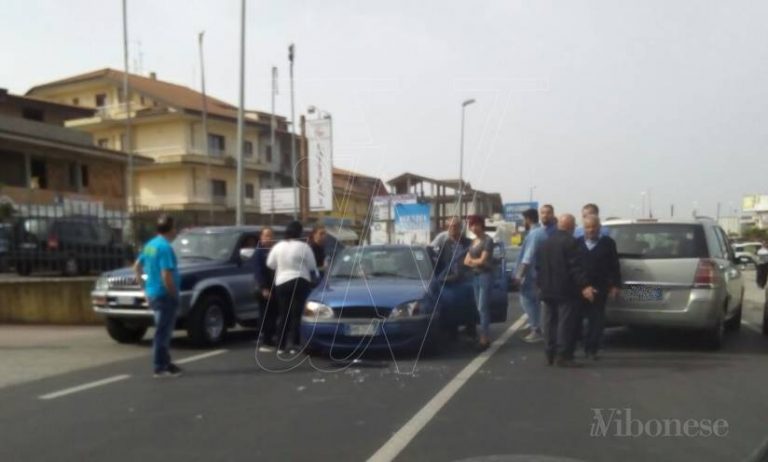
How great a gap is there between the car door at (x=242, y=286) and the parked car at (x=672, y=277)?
5.19 meters

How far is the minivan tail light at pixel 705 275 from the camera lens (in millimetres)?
8445

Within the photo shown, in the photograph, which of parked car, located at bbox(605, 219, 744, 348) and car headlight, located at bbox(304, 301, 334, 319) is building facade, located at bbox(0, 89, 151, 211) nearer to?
car headlight, located at bbox(304, 301, 334, 319)

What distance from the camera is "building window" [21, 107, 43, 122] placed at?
37.9m

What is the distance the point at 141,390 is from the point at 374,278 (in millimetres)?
3386

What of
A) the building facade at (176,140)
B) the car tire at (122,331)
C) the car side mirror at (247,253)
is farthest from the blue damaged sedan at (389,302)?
the building facade at (176,140)

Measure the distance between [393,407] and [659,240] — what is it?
15.2 ft

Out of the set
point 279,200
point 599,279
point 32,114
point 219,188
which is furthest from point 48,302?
point 219,188

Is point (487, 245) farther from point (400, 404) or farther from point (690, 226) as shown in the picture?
point (400, 404)

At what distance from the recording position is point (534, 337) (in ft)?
32.3

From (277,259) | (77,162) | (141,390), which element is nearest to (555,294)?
(277,259)

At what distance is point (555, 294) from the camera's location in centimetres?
779

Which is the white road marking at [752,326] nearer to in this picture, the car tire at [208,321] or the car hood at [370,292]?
the car hood at [370,292]

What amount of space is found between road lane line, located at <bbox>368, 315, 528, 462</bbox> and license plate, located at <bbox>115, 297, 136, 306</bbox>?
4.80 m

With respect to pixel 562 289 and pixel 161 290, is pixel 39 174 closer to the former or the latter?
pixel 161 290
